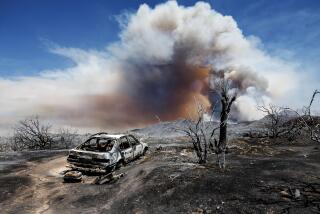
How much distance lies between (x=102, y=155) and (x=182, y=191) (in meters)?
4.43

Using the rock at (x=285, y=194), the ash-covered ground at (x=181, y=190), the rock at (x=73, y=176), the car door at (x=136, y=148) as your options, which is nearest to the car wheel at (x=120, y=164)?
the ash-covered ground at (x=181, y=190)

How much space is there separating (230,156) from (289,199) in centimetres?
748

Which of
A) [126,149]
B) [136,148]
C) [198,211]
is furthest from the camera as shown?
[136,148]

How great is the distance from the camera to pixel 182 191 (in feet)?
34.3

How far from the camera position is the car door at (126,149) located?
15.0 meters

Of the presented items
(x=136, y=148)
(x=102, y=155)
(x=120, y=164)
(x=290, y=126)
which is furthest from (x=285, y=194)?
(x=290, y=126)

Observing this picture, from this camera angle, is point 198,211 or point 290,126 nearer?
point 198,211

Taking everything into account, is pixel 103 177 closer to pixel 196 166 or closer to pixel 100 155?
pixel 100 155

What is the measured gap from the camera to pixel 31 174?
15336 millimetres

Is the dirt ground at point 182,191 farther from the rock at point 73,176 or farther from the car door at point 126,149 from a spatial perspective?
the car door at point 126,149

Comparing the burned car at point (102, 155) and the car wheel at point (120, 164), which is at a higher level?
the burned car at point (102, 155)

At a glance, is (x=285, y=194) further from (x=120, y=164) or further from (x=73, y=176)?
(x=73, y=176)

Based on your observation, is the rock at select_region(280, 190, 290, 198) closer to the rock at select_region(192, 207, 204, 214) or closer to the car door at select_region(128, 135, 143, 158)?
the rock at select_region(192, 207, 204, 214)

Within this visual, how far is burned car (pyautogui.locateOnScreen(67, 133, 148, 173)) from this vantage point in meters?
13.9
